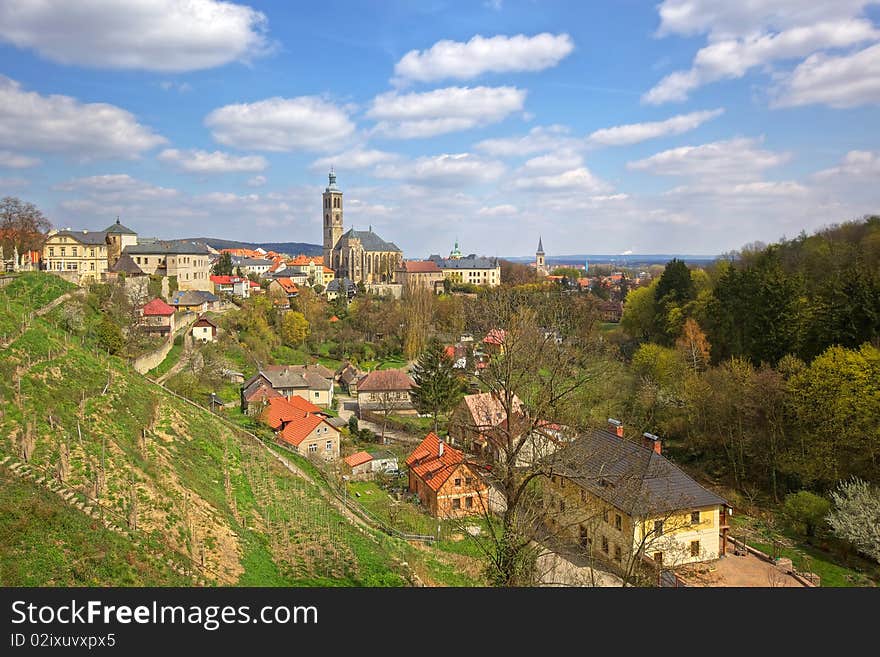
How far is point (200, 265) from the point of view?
165 ft

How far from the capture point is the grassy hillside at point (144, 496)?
9.26 m

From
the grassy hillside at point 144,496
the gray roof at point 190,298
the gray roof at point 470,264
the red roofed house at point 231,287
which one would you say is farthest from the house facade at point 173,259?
the gray roof at point 470,264

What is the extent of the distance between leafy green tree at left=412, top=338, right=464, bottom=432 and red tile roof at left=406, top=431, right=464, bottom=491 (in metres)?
5.41

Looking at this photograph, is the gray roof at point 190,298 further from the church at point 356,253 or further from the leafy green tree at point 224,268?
the church at point 356,253

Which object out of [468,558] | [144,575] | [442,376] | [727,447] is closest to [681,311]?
[727,447]

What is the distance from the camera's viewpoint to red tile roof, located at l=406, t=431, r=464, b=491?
2156cm

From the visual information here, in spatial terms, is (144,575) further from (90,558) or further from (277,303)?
(277,303)

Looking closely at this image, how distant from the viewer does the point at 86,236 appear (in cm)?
4212

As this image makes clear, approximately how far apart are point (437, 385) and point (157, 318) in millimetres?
18913

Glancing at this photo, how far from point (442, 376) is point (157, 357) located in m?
16.2

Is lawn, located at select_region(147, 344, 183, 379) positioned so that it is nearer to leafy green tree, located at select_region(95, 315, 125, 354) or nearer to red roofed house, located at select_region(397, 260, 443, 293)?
leafy green tree, located at select_region(95, 315, 125, 354)

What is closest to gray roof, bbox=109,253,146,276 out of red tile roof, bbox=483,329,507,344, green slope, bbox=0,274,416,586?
green slope, bbox=0,274,416,586

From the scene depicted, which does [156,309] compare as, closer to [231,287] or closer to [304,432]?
[304,432]

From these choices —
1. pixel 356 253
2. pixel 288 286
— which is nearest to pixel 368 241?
pixel 356 253
